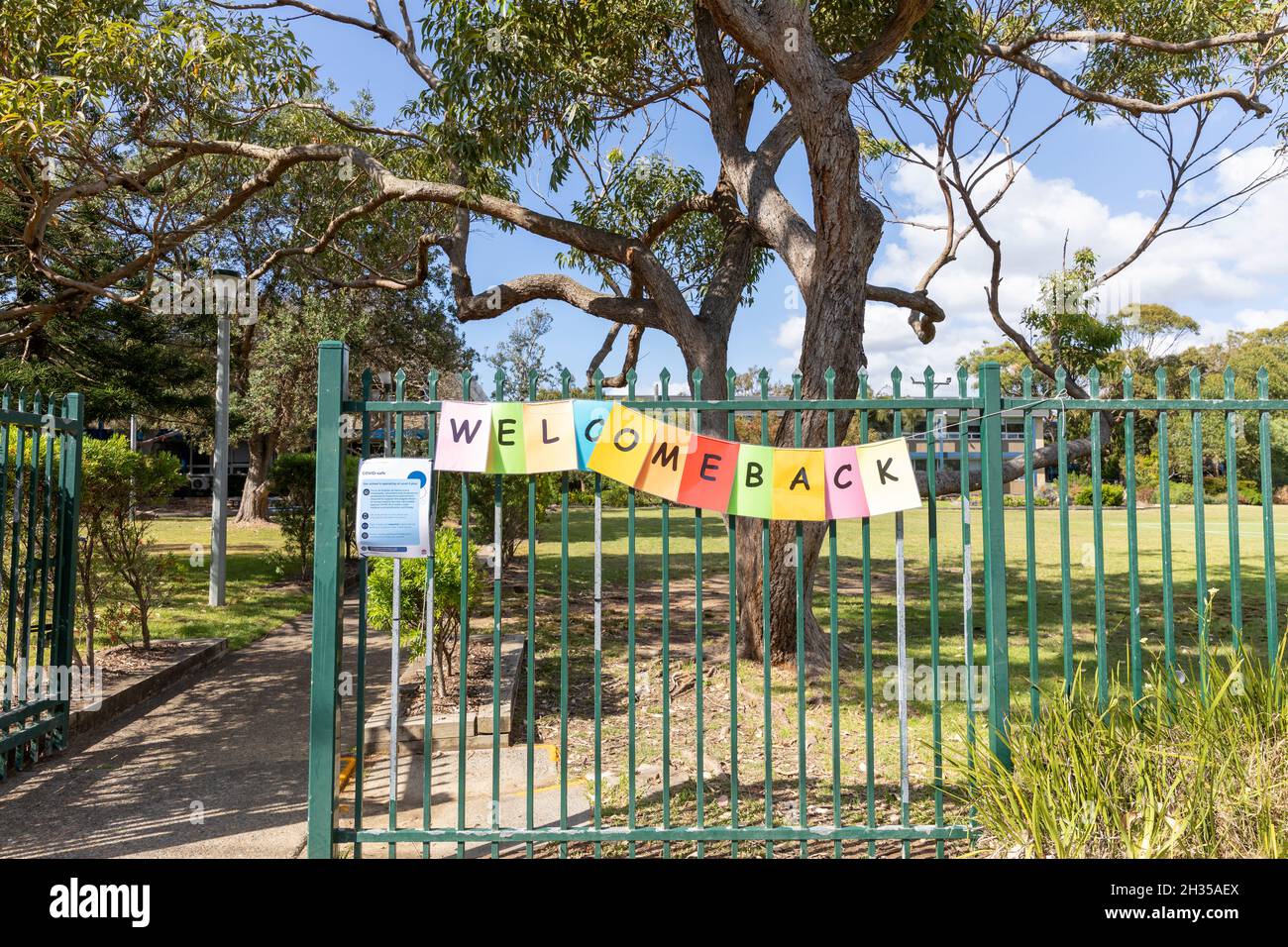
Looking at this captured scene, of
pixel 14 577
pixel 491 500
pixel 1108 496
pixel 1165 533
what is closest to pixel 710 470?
pixel 1165 533

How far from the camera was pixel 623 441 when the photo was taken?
398 cm

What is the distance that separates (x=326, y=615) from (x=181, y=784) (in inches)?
93.7

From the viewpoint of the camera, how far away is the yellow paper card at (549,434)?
13.0 ft

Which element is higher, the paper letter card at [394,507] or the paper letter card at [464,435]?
the paper letter card at [464,435]

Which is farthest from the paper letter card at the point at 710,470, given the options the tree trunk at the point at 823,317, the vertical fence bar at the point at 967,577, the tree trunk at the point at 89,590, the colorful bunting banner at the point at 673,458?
the tree trunk at the point at 89,590

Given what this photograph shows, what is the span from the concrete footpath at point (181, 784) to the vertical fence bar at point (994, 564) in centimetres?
356

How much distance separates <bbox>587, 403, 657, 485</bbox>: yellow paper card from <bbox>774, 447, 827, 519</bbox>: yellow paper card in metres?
0.64

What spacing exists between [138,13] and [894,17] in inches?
305

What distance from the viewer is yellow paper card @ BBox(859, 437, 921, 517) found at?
3.92 metres

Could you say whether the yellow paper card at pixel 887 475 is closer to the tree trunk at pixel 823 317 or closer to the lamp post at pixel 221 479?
the tree trunk at pixel 823 317

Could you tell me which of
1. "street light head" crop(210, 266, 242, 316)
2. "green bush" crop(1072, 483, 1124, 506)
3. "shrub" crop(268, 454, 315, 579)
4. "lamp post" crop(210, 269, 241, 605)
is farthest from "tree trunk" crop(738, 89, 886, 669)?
"green bush" crop(1072, 483, 1124, 506)

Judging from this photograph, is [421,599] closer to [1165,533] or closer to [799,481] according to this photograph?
[799,481]

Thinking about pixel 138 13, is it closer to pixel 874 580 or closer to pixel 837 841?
pixel 837 841
